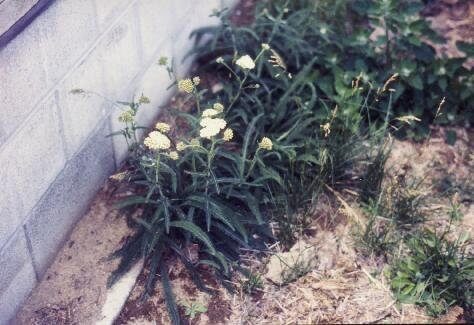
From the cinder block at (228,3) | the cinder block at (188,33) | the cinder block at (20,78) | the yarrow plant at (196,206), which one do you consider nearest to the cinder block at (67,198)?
the yarrow plant at (196,206)

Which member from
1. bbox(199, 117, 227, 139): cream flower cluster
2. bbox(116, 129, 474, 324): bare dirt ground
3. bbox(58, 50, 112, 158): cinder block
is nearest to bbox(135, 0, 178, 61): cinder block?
bbox(58, 50, 112, 158): cinder block

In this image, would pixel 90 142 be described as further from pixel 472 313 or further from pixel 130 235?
pixel 472 313

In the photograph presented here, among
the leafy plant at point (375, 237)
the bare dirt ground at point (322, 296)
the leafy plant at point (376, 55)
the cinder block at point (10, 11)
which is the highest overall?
the cinder block at point (10, 11)

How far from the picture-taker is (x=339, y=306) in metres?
2.67

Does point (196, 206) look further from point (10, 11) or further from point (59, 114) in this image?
point (10, 11)

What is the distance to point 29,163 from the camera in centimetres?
243

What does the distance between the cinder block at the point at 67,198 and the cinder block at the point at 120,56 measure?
204 mm

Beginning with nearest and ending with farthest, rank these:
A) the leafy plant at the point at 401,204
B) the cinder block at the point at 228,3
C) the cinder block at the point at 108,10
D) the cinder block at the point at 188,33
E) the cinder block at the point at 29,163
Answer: the cinder block at the point at 29,163, the cinder block at the point at 108,10, the leafy plant at the point at 401,204, the cinder block at the point at 188,33, the cinder block at the point at 228,3

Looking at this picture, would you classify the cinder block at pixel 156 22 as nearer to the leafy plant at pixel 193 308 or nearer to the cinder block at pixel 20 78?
the cinder block at pixel 20 78

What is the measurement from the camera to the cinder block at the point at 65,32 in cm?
240

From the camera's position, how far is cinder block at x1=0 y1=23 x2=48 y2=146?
7.19 ft

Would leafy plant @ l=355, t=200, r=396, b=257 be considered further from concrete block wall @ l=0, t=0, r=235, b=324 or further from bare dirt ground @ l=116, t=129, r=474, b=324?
→ concrete block wall @ l=0, t=0, r=235, b=324

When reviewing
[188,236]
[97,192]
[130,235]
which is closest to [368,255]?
[188,236]

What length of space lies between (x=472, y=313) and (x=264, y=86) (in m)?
1.48
